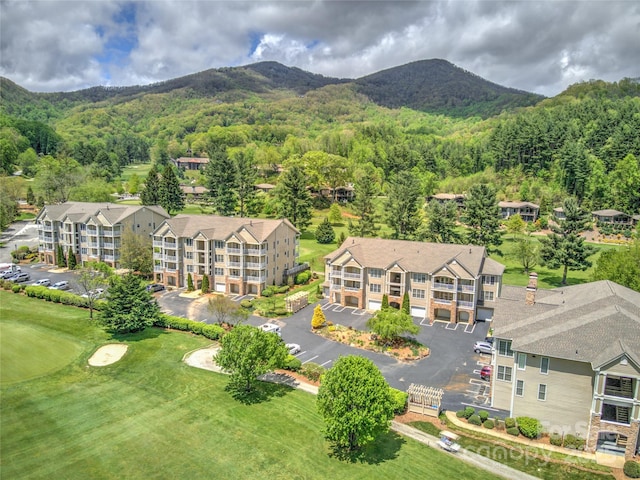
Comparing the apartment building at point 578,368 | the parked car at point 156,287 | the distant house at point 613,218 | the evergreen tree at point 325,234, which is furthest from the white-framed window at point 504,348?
the distant house at point 613,218

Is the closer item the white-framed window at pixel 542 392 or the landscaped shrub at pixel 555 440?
the landscaped shrub at pixel 555 440

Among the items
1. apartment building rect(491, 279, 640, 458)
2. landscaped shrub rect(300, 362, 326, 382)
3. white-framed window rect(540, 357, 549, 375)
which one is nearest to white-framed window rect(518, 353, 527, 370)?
apartment building rect(491, 279, 640, 458)

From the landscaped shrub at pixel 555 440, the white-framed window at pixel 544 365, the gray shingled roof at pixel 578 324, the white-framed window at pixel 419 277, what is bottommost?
the landscaped shrub at pixel 555 440

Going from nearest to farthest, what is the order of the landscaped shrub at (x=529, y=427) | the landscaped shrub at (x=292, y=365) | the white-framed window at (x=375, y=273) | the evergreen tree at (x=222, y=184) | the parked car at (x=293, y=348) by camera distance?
the landscaped shrub at (x=529, y=427)
the landscaped shrub at (x=292, y=365)
the parked car at (x=293, y=348)
the white-framed window at (x=375, y=273)
the evergreen tree at (x=222, y=184)

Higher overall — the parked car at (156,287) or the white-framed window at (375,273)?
the white-framed window at (375,273)

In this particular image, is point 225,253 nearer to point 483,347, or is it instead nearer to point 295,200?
point 295,200

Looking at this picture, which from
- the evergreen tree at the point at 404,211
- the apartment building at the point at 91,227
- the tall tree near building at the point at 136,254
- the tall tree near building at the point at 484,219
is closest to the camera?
the tall tree near building at the point at 136,254

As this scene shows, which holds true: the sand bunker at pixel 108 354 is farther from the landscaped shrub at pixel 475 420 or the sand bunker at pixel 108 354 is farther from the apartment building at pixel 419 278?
the landscaped shrub at pixel 475 420
